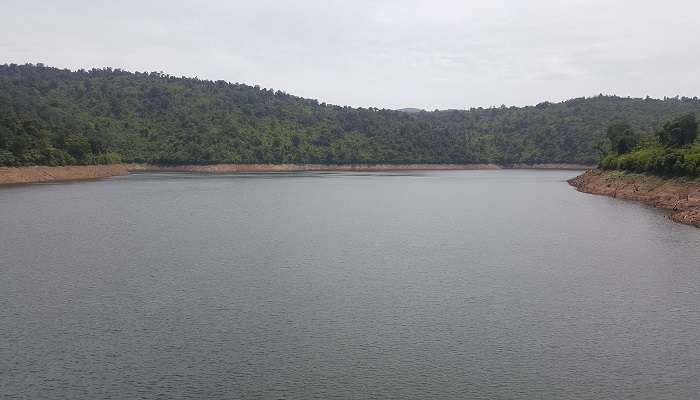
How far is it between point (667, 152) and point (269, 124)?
117255 millimetres

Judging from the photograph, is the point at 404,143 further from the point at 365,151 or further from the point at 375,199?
the point at 375,199

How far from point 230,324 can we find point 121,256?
38.4 ft

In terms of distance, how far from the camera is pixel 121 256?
24984 millimetres

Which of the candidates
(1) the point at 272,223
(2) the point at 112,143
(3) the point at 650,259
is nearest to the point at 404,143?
(2) the point at 112,143

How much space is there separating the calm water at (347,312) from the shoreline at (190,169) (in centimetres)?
4336

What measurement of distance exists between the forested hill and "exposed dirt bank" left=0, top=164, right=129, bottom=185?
5799 mm

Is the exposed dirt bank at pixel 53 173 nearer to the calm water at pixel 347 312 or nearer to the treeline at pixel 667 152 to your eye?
the calm water at pixel 347 312

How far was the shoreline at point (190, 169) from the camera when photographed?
73.2 metres

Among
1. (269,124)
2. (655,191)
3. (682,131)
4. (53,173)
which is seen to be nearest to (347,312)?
(655,191)

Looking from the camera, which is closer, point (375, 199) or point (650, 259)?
point (650, 259)

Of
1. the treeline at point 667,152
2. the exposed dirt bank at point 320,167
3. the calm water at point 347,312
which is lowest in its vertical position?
the calm water at point 347,312

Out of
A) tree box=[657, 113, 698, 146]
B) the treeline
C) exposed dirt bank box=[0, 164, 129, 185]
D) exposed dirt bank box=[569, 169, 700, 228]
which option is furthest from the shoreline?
tree box=[657, 113, 698, 146]

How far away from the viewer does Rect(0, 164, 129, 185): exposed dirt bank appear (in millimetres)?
69812

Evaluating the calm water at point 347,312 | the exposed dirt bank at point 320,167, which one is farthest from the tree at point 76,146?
the calm water at point 347,312
